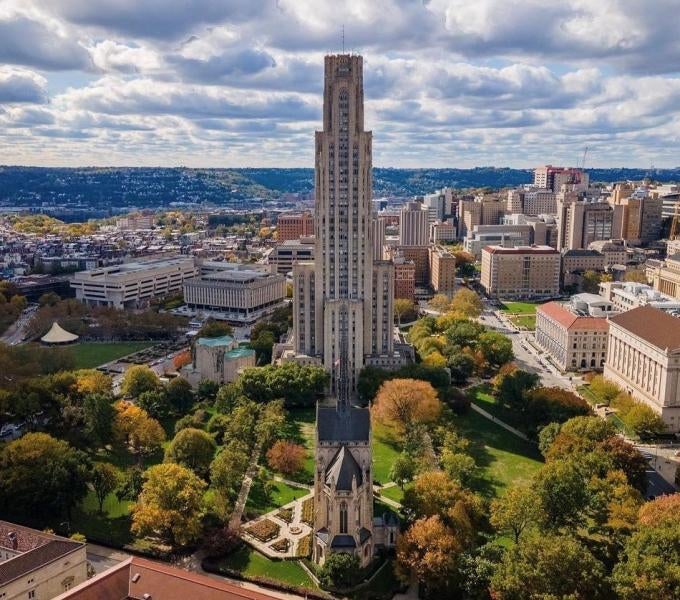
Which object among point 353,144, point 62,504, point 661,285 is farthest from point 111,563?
point 661,285

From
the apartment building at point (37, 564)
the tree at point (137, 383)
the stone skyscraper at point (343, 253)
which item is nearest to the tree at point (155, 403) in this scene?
the tree at point (137, 383)

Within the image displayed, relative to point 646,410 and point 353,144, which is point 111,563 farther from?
point 353,144

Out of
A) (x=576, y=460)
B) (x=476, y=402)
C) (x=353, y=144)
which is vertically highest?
(x=353, y=144)

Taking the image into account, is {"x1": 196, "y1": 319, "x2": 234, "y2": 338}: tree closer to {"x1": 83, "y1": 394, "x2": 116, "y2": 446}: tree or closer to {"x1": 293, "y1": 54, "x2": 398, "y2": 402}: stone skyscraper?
{"x1": 293, "y1": 54, "x2": 398, "y2": 402}: stone skyscraper

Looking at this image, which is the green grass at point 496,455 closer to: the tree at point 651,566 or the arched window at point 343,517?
the arched window at point 343,517

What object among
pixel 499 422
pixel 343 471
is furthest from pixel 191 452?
pixel 499 422

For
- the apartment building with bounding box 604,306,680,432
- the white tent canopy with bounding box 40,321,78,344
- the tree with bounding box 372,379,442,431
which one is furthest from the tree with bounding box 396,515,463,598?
the white tent canopy with bounding box 40,321,78,344
